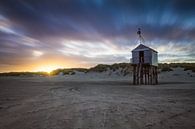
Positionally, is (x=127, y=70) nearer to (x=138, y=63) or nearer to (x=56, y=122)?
(x=138, y=63)

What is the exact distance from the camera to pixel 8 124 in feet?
21.5

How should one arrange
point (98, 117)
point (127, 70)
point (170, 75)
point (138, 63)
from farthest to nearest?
1. point (127, 70)
2. point (170, 75)
3. point (138, 63)
4. point (98, 117)

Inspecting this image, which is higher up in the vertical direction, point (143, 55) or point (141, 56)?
point (143, 55)

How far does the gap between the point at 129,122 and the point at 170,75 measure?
39467 mm

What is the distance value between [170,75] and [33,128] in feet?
135

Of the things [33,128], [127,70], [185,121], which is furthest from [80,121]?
[127,70]

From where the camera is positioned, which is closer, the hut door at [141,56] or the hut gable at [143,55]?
the hut gable at [143,55]

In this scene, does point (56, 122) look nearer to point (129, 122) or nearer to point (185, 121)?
point (129, 122)

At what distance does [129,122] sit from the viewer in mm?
6566

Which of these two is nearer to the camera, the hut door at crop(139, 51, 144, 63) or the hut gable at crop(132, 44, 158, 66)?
the hut gable at crop(132, 44, 158, 66)

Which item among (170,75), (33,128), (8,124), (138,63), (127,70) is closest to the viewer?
(33,128)

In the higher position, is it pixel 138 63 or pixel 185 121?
pixel 138 63

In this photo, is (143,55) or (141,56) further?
(141,56)

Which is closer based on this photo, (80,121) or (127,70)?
(80,121)
